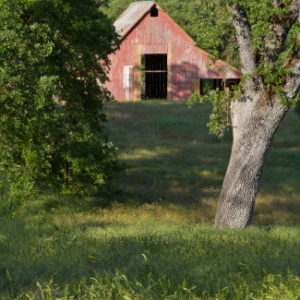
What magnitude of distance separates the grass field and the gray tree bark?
102cm

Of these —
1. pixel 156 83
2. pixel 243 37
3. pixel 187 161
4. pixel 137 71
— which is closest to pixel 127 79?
Answer: pixel 137 71

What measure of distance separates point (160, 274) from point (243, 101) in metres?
7.80

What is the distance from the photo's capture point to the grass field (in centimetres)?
543

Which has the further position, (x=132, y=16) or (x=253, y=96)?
(x=132, y=16)

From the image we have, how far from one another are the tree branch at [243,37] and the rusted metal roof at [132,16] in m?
30.6

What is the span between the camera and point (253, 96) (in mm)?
12828

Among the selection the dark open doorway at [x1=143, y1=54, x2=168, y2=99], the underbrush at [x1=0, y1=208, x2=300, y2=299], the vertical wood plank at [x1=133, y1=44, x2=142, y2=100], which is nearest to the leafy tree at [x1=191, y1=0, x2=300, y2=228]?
the underbrush at [x1=0, y1=208, x2=300, y2=299]

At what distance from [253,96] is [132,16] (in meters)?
37.3

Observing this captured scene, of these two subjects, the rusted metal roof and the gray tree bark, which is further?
the rusted metal roof

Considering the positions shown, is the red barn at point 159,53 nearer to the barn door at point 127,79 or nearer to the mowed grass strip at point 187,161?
the barn door at point 127,79

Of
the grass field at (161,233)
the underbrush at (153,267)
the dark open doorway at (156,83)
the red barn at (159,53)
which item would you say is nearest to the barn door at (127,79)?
the red barn at (159,53)

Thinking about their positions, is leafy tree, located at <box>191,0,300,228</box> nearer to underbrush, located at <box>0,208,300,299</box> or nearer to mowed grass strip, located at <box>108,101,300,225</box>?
underbrush, located at <box>0,208,300,299</box>

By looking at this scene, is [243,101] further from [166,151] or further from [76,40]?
[166,151]

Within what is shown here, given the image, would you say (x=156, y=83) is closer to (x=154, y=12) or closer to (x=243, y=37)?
(x=154, y=12)
